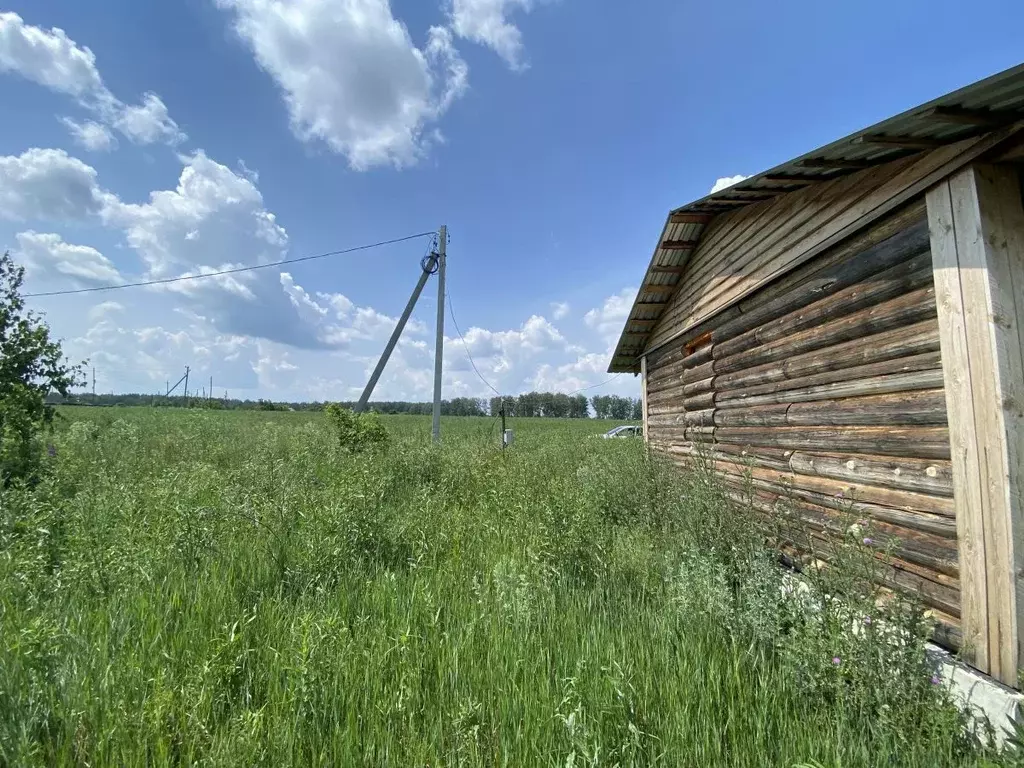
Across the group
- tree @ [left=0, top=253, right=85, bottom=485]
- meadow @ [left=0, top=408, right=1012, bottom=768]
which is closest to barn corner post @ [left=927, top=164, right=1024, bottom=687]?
meadow @ [left=0, top=408, right=1012, bottom=768]

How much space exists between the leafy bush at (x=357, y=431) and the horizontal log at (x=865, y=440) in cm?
1015

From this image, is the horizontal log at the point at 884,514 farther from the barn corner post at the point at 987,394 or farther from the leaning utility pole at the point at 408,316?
the leaning utility pole at the point at 408,316

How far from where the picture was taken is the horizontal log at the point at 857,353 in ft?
10.5

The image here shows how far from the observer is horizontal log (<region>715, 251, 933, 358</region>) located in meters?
3.27

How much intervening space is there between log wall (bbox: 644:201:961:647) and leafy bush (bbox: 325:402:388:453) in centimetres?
994

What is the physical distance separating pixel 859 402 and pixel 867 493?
0.77 meters

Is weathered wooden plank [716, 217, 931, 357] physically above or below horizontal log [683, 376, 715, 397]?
above

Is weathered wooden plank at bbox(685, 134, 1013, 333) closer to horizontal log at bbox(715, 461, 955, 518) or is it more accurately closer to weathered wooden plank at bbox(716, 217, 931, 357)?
weathered wooden plank at bbox(716, 217, 931, 357)

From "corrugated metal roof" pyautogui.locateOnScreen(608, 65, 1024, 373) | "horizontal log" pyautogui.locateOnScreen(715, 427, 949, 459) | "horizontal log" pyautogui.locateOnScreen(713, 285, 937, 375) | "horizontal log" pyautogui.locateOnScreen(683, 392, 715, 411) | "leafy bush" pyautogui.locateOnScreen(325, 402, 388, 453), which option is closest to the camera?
"corrugated metal roof" pyautogui.locateOnScreen(608, 65, 1024, 373)

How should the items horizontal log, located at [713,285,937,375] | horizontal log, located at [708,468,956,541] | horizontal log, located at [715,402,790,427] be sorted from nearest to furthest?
horizontal log, located at [708,468,956,541] < horizontal log, located at [713,285,937,375] < horizontal log, located at [715,402,790,427]

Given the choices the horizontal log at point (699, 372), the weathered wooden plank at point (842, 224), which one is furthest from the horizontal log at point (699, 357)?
the weathered wooden plank at point (842, 224)

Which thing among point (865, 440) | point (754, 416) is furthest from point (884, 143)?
point (754, 416)

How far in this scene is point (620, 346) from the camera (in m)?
10.9

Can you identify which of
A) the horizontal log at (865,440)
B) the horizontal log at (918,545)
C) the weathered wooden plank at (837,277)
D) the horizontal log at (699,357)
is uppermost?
the weathered wooden plank at (837,277)
